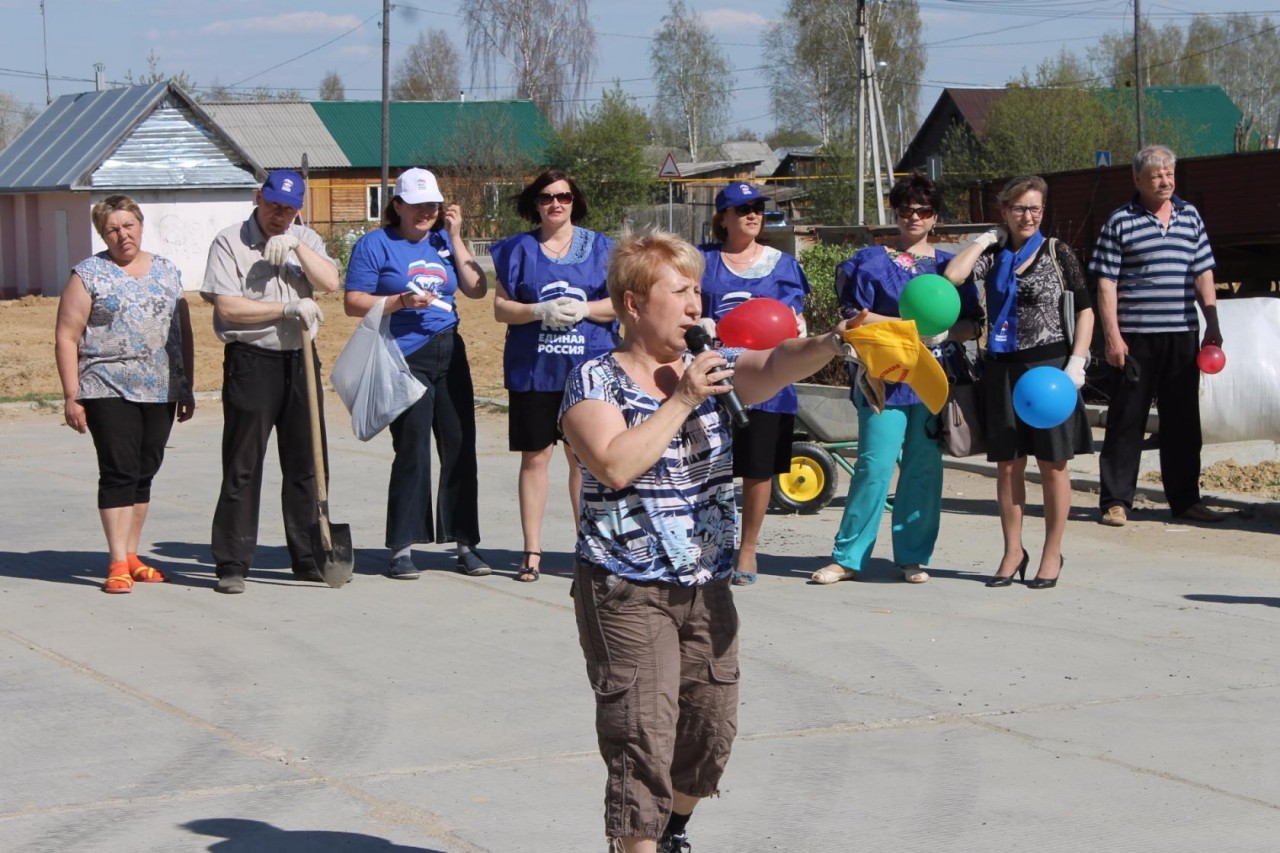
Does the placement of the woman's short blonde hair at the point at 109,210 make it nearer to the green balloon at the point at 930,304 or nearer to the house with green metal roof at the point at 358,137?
the green balloon at the point at 930,304

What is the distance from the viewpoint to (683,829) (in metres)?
4.01

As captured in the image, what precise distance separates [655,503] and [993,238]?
168 inches

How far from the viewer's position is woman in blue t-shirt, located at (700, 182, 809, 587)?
750cm

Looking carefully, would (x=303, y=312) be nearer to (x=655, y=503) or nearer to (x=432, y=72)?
(x=655, y=503)

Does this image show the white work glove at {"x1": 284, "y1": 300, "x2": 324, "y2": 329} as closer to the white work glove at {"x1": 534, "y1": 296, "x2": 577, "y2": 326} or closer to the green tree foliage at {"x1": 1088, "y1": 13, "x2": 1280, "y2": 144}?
the white work glove at {"x1": 534, "y1": 296, "x2": 577, "y2": 326}

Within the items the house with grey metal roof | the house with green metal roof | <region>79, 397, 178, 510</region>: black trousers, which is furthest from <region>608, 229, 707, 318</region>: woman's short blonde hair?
the house with green metal roof

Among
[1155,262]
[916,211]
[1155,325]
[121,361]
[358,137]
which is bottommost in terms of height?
[121,361]

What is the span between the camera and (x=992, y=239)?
24.7 ft

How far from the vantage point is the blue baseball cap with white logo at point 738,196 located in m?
7.48

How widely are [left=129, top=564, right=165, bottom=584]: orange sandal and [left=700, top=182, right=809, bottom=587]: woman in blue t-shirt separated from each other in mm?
2846

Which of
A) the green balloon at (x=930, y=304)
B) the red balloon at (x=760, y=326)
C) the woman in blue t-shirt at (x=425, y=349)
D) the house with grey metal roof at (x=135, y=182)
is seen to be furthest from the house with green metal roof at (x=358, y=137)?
the red balloon at (x=760, y=326)

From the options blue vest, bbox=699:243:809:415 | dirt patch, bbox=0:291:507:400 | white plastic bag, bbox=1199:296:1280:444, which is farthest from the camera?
dirt patch, bbox=0:291:507:400

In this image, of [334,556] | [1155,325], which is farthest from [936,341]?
[334,556]

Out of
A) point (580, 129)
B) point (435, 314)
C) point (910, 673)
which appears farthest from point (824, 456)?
point (580, 129)
